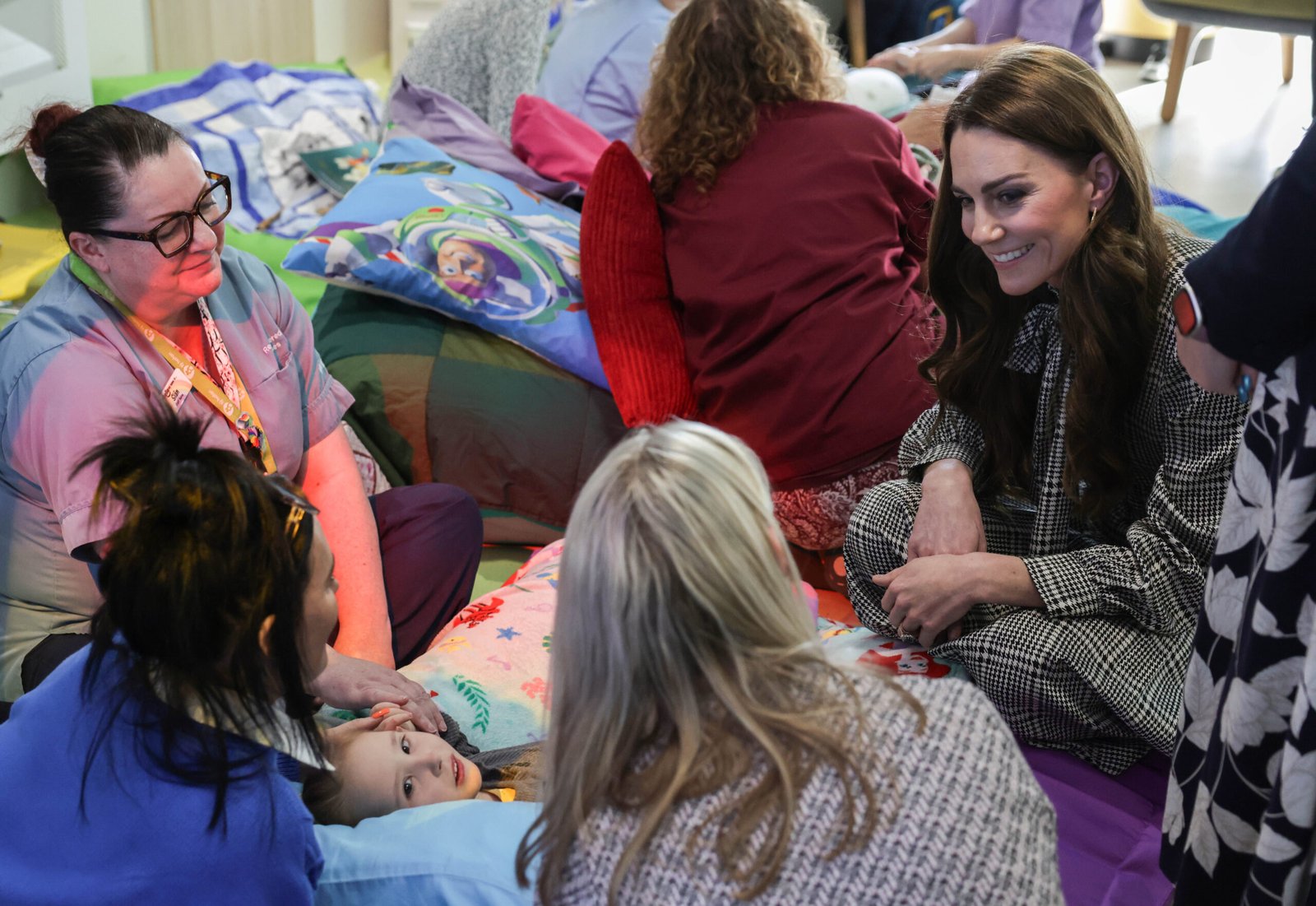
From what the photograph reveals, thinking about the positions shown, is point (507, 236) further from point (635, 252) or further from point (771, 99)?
point (771, 99)

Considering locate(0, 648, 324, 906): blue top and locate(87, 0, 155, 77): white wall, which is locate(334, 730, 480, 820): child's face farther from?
locate(87, 0, 155, 77): white wall

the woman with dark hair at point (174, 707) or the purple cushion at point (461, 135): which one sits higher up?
the woman with dark hair at point (174, 707)

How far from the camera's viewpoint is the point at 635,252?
2160mm

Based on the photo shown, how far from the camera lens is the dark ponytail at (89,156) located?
1.42 metres

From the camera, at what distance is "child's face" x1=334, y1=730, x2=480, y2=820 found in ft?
4.05

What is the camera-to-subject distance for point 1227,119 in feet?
15.7

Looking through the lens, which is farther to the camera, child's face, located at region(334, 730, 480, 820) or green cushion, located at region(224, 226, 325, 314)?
green cushion, located at region(224, 226, 325, 314)

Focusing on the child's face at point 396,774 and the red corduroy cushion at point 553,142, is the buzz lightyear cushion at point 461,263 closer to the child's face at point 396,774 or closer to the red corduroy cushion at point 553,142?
the red corduroy cushion at point 553,142

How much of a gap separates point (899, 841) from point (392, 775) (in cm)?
61

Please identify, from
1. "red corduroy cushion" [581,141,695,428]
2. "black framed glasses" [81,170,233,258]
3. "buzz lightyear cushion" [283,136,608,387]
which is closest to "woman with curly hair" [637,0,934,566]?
"red corduroy cushion" [581,141,695,428]

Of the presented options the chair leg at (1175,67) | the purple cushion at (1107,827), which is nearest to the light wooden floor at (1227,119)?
the chair leg at (1175,67)

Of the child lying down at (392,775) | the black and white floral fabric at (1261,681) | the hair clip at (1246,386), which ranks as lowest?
the child lying down at (392,775)

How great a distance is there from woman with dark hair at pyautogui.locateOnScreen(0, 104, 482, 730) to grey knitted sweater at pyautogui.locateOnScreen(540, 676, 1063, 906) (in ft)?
2.00

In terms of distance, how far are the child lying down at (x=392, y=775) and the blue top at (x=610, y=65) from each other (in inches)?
75.5
